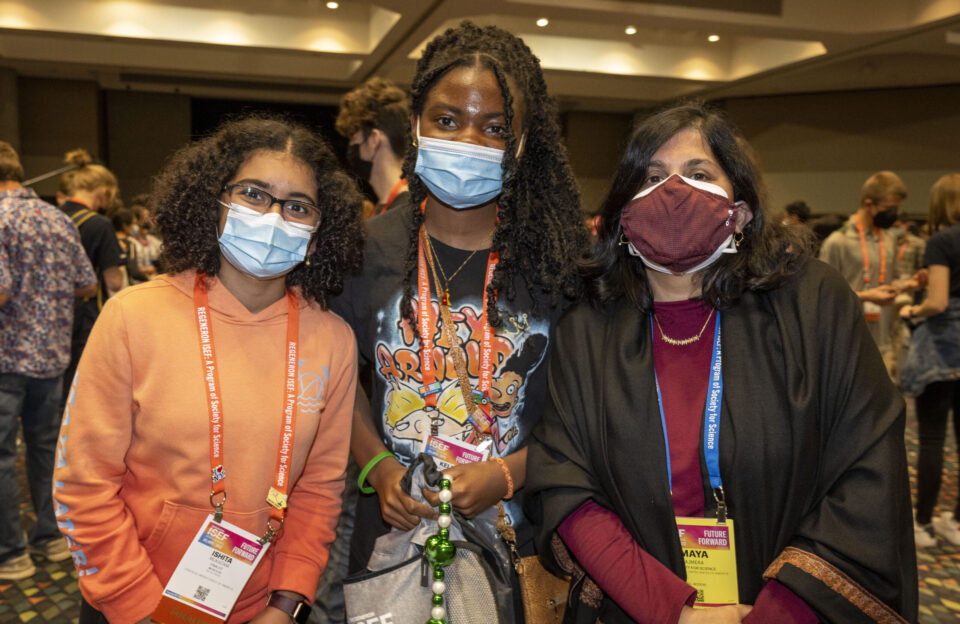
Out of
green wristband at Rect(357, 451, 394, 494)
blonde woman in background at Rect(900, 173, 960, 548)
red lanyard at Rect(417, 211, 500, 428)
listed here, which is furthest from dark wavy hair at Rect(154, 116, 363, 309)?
blonde woman in background at Rect(900, 173, 960, 548)

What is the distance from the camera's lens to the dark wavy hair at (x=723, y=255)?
5.24 ft

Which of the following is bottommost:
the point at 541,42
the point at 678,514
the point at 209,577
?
the point at 209,577

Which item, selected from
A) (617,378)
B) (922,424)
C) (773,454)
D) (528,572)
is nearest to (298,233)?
(617,378)

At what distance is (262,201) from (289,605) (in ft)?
3.27

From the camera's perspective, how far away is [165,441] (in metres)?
1.51

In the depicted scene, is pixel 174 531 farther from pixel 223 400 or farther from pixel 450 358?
pixel 450 358

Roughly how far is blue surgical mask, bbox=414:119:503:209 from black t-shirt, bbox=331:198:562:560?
165mm

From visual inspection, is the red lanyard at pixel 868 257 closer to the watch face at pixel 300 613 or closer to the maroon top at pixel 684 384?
the maroon top at pixel 684 384

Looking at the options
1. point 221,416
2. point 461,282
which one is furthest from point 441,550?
point 461,282

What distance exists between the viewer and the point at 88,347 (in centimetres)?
150

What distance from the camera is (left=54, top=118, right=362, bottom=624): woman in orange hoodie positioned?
149 cm

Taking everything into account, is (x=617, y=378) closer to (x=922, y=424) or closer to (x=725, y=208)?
(x=725, y=208)

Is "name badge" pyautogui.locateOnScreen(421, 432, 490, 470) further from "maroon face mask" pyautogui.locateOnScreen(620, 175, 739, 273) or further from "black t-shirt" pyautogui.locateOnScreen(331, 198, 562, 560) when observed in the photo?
"maroon face mask" pyautogui.locateOnScreen(620, 175, 739, 273)

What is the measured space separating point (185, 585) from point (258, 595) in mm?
226
